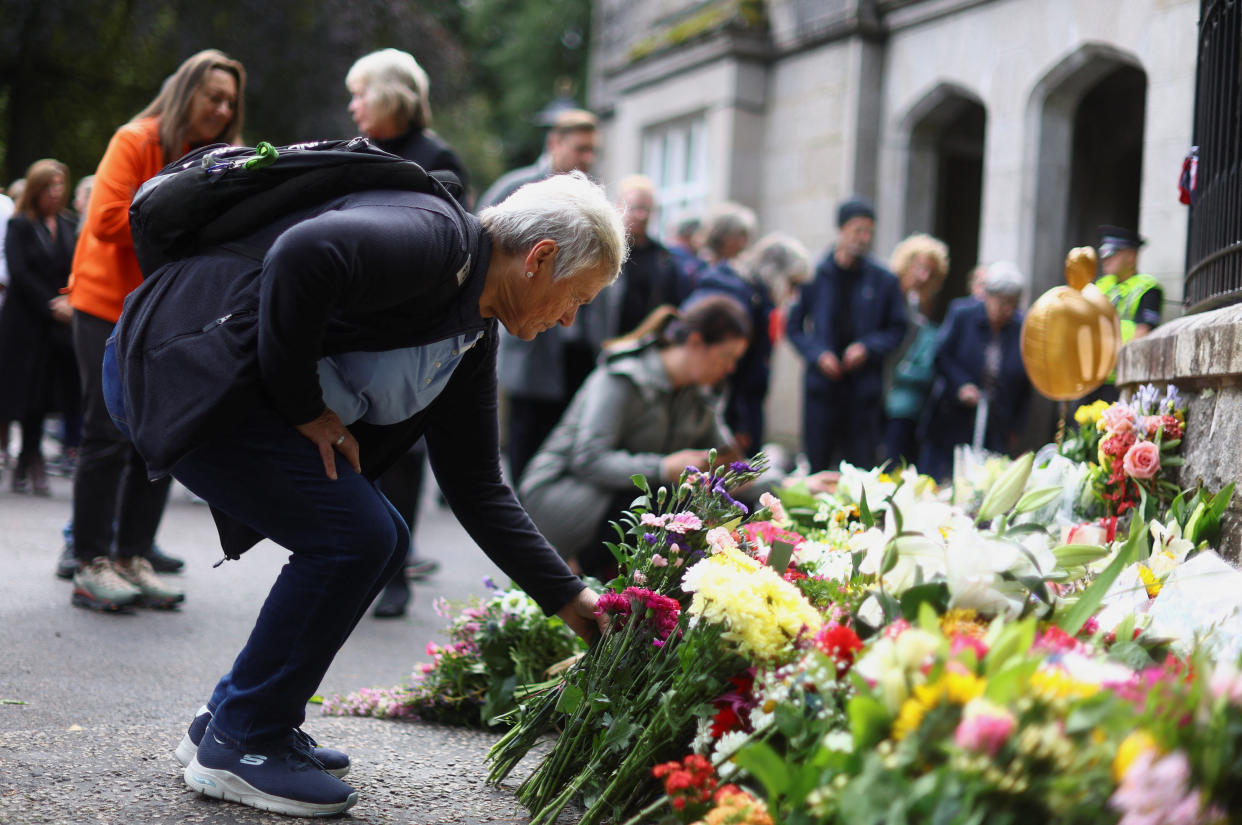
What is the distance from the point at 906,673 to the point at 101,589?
3.69 meters

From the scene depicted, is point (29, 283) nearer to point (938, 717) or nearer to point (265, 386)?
point (265, 386)

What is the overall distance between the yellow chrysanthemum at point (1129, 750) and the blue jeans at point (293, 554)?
5.19 feet

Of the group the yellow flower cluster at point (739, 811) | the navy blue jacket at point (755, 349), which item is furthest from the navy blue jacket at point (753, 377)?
the yellow flower cluster at point (739, 811)

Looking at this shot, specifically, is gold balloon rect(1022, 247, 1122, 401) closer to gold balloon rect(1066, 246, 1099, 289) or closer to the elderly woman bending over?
gold balloon rect(1066, 246, 1099, 289)

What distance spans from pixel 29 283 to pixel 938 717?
25.1 feet

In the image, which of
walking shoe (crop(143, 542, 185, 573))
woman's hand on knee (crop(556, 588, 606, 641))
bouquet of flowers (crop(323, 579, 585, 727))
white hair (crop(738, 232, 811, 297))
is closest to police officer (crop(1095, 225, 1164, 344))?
white hair (crop(738, 232, 811, 297))

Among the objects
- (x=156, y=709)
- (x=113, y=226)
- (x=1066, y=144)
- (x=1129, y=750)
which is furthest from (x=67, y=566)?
(x=1066, y=144)

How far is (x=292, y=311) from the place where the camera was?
7.95 feet

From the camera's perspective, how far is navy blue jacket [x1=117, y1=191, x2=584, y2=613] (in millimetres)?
2441

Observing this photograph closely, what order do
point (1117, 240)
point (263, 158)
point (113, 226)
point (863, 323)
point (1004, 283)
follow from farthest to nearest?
point (863, 323), point (1004, 283), point (1117, 240), point (113, 226), point (263, 158)

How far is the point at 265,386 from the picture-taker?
2607 millimetres

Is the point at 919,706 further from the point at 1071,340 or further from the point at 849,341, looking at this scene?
the point at 849,341

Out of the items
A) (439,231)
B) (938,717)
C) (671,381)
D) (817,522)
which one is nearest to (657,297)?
(671,381)

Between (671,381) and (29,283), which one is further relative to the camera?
(29,283)
